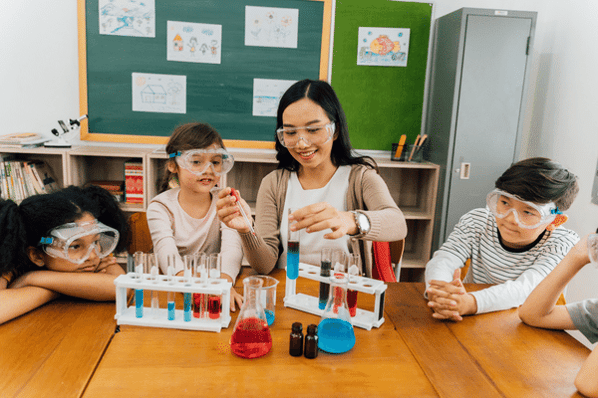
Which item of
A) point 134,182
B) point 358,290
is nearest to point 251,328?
point 358,290

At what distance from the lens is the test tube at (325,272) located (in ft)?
4.07

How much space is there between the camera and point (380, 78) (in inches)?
131

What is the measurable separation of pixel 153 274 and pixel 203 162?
0.71m

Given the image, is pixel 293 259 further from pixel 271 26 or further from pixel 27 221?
pixel 271 26

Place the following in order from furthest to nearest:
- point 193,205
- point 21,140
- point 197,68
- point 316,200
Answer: point 197,68, point 21,140, point 193,205, point 316,200

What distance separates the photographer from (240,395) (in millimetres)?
871

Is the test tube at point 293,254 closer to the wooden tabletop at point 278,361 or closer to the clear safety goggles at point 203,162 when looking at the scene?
the wooden tabletop at point 278,361

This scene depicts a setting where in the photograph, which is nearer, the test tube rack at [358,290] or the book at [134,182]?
the test tube rack at [358,290]

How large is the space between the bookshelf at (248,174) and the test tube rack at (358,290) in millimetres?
1743

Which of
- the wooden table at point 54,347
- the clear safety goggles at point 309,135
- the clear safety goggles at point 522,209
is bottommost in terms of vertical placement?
the wooden table at point 54,347

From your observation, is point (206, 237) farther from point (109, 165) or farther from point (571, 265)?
point (109, 165)

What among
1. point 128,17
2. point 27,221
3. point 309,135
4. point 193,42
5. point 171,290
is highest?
point 128,17

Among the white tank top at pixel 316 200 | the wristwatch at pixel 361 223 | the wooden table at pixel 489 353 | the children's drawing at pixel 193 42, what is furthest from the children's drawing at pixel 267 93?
the wooden table at pixel 489 353

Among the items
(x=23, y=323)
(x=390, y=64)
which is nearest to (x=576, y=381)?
(x=23, y=323)
